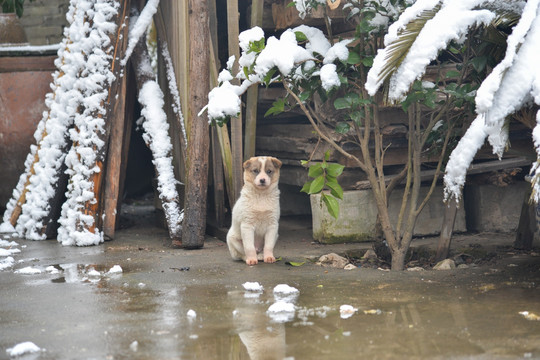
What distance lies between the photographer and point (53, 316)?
404 centimetres

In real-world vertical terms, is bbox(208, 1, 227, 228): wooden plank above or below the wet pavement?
above

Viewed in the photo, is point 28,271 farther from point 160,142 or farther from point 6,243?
point 160,142

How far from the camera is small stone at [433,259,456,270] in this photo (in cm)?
533

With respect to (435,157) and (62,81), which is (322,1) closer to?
(435,157)

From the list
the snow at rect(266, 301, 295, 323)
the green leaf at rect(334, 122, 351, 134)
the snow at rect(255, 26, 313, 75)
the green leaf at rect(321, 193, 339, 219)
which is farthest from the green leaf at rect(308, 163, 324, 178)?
the snow at rect(266, 301, 295, 323)

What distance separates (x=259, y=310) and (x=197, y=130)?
258cm

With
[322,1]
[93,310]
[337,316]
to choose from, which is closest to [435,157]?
[322,1]

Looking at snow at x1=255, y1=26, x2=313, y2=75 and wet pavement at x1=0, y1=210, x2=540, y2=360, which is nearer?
wet pavement at x1=0, y1=210, x2=540, y2=360

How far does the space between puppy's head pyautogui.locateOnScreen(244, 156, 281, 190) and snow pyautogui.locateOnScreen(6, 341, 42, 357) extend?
246cm

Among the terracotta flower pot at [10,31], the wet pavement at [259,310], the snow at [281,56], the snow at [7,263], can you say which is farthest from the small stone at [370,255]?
the terracotta flower pot at [10,31]

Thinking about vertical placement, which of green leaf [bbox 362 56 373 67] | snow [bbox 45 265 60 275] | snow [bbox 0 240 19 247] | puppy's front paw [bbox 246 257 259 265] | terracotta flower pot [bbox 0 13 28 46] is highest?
terracotta flower pot [bbox 0 13 28 46]

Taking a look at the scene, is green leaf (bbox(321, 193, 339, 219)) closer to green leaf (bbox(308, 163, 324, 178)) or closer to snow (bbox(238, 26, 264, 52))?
green leaf (bbox(308, 163, 324, 178))

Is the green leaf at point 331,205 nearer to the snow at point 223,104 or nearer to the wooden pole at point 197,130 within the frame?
the snow at point 223,104

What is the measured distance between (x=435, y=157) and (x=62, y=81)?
367cm
